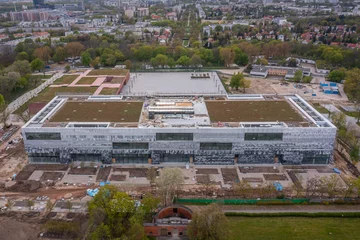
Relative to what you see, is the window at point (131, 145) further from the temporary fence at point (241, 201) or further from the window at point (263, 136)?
the window at point (263, 136)

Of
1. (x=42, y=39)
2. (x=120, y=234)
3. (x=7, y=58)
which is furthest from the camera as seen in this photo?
(x=42, y=39)

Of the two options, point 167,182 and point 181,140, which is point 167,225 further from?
point 181,140

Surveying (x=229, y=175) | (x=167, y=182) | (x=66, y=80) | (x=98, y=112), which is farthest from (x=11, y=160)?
(x=66, y=80)

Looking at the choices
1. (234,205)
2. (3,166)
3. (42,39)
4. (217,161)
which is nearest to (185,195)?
(234,205)

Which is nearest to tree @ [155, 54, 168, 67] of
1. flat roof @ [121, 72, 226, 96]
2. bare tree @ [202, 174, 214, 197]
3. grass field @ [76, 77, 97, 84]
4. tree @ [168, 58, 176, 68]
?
tree @ [168, 58, 176, 68]

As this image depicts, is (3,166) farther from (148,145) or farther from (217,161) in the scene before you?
(217,161)

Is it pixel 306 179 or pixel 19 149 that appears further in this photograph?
pixel 19 149

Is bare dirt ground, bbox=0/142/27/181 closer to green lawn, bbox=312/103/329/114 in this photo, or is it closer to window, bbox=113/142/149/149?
window, bbox=113/142/149/149
